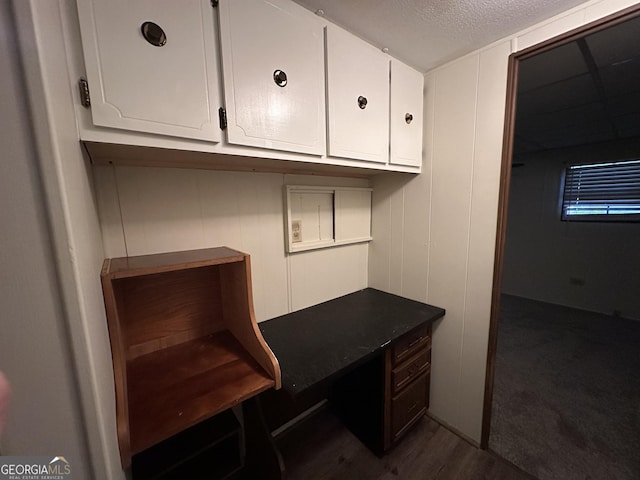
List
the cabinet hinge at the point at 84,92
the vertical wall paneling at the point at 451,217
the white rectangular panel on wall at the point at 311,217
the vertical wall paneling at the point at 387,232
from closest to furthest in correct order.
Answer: the cabinet hinge at the point at 84,92
the vertical wall paneling at the point at 451,217
the white rectangular panel on wall at the point at 311,217
the vertical wall paneling at the point at 387,232

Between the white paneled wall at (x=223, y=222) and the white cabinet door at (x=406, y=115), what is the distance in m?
0.42

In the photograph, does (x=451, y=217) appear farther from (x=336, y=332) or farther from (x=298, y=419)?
(x=298, y=419)

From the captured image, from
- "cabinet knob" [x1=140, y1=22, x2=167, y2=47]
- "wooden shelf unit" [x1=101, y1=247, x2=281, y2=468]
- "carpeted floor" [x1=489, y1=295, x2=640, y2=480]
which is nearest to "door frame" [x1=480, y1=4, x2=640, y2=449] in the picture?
"carpeted floor" [x1=489, y1=295, x2=640, y2=480]

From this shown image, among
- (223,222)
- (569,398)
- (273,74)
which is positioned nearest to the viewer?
(273,74)

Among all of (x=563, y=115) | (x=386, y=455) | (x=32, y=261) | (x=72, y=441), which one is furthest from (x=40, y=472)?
(x=563, y=115)

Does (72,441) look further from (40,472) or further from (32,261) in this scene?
(32,261)

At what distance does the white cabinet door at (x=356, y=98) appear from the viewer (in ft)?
3.51

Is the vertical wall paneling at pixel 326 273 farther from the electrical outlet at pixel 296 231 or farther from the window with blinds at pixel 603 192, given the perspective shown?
the window with blinds at pixel 603 192

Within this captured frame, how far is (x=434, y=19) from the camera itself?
1.06 metres

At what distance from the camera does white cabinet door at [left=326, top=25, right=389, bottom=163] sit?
1.07 meters

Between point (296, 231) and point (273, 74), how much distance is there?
796 mm

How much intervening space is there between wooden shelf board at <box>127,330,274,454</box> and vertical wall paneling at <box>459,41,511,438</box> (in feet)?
3.92

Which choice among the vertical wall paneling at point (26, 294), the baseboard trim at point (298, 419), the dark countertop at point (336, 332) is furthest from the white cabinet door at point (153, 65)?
the baseboard trim at point (298, 419)

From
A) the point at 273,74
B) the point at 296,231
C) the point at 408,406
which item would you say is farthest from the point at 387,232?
the point at 273,74
